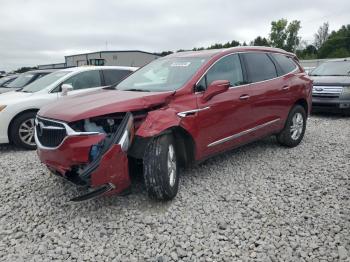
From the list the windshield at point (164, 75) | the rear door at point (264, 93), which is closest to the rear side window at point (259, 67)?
the rear door at point (264, 93)

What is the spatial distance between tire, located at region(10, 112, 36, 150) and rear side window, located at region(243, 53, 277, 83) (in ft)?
13.6

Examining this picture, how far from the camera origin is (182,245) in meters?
3.05

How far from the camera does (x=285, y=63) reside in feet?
19.5

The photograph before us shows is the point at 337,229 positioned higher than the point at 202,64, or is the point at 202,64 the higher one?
the point at 202,64

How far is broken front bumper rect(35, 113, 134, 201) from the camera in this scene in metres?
3.26

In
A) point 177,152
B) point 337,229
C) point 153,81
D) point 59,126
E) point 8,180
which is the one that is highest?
point 153,81

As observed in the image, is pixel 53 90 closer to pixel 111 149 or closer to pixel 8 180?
pixel 8 180

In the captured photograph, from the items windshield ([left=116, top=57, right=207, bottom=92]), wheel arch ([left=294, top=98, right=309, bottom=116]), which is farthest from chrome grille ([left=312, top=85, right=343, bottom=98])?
windshield ([left=116, top=57, right=207, bottom=92])

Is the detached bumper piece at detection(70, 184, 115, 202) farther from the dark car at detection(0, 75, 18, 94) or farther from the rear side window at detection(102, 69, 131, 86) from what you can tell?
the dark car at detection(0, 75, 18, 94)

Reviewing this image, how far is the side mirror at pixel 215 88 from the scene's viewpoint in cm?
411

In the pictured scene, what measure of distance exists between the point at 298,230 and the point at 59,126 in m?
2.62

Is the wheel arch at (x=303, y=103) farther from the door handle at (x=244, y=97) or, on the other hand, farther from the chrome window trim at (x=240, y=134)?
the door handle at (x=244, y=97)

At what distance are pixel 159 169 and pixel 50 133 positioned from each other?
4.14ft

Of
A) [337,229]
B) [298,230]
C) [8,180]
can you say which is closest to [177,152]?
[298,230]
